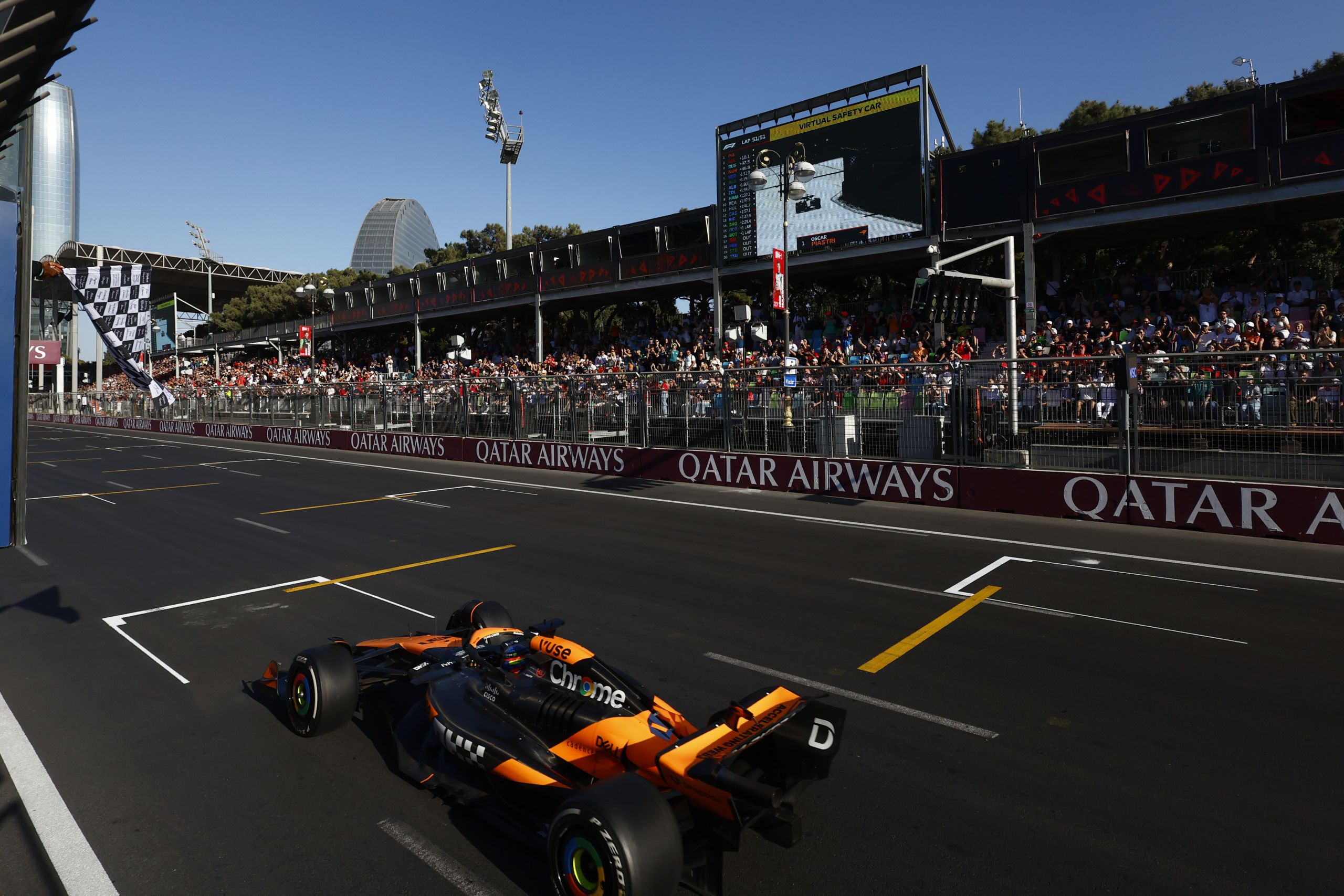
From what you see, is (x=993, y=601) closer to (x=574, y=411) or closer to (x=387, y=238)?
(x=574, y=411)

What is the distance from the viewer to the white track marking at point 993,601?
7.38 metres

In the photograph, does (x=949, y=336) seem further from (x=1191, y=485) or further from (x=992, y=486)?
(x=1191, y=485)

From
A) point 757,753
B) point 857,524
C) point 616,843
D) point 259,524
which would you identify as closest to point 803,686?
point 757,753

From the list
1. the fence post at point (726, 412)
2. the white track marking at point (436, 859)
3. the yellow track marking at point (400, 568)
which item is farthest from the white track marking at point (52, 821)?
the fence post at point (726, 412)

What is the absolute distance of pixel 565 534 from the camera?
38.5 feet

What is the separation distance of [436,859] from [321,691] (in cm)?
158

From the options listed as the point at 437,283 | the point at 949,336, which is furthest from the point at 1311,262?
the point at 437,283

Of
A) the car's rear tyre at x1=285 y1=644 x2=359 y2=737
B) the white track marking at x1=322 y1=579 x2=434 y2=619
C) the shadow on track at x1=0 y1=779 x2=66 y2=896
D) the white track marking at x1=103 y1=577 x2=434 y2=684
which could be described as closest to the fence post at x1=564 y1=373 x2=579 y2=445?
→ the white track marking at x1=103 y1=577 x2=434 y2=684

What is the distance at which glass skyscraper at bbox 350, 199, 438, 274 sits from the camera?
5153 inches

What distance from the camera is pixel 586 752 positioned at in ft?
12.2

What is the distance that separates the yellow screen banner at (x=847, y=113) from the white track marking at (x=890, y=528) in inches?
537

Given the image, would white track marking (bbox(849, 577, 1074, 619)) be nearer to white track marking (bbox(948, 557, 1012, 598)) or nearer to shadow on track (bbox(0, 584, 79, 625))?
white track marking (bbox(948, 557, 1012, 598))

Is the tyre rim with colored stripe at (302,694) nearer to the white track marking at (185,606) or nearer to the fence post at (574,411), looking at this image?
the white track marking at (185,606)

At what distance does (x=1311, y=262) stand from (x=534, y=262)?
2770 centimetres
